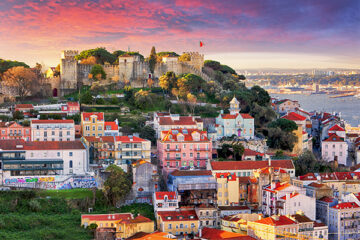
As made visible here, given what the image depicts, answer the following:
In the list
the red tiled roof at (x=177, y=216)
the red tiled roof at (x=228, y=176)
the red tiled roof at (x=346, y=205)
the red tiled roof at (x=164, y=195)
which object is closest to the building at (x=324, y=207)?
the red tiled roof at (x=346, y=205)

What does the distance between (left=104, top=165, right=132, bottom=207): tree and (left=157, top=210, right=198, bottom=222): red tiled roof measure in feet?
9.83

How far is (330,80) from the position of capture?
190375 millimetres

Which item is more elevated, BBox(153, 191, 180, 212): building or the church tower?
the church tower

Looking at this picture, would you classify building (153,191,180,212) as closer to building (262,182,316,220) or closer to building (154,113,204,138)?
building (262,182,316,220)

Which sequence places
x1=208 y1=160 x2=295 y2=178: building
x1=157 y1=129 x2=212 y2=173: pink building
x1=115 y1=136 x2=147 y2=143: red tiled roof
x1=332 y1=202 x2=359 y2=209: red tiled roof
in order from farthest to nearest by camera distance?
x1=157 y1=129 x2=212 y2=173: pink building < x1=115 y1=136 x2=147 y2=143: red tiled roof < x1=208 y1=160 x2=295 y2=178: building < x1=332 y1=202 x2=359 y2=209: red tiled roof

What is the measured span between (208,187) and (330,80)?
158 m

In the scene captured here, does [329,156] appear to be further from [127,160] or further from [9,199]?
[9,199]

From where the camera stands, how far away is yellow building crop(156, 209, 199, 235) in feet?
118

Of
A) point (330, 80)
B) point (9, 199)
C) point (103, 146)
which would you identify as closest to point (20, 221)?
point (9, 199)

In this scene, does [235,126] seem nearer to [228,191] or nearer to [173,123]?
[173,123]

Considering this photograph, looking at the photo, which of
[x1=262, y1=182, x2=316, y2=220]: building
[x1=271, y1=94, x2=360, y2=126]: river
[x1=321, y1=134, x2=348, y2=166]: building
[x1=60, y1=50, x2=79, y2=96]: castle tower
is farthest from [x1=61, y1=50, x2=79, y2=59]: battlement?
[x1=271, y1=94, x2=360, y2=126]: river

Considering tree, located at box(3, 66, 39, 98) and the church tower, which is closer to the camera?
the church tower

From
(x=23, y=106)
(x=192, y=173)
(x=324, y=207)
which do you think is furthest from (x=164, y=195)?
(x=23, y=106)

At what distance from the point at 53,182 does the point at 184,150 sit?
9.70 meters
